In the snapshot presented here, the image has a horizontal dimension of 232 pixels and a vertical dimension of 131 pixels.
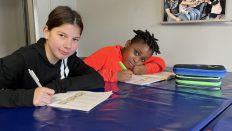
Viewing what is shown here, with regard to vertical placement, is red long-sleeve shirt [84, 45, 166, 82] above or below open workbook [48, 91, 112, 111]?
above

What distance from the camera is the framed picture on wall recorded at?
6.24 feet

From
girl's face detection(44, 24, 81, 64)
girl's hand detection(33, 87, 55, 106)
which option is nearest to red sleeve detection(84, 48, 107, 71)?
girl's face detection(44, 24, 81, 64)

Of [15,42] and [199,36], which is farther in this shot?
[15,42]

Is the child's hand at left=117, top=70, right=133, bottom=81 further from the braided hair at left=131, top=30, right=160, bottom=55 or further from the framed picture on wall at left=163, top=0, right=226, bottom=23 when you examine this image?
the framed picture on wall at left=163, top=0, right=226, bottom=23

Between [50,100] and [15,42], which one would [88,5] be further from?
[50,100]

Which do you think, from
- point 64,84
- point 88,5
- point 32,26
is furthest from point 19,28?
point 64,84

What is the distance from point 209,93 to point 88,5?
6.41 ft

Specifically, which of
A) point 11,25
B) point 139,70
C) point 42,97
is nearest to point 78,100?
point 42,97

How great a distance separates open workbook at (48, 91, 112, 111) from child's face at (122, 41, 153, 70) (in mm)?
627

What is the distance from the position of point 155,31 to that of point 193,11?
388 mm

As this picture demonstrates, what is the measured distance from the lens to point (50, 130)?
0.65m

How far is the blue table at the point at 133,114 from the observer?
2.24ft

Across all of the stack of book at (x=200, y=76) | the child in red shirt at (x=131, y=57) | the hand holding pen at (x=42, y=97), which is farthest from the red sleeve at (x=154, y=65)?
the hand holding pen at (x=42, y=97)

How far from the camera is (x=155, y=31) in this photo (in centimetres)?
227
